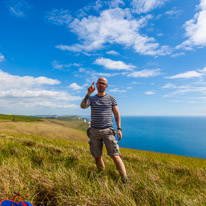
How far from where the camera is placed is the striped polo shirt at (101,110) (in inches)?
141

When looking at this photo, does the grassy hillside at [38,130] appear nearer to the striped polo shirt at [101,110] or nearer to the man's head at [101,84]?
the striped polo shirt at [101,110]

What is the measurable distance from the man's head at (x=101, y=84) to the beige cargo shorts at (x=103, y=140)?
1095mm

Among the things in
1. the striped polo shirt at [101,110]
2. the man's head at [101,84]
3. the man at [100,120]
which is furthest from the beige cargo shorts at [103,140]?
the man's head at [101,84]

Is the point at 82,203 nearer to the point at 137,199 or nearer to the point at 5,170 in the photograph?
the point at 137,199

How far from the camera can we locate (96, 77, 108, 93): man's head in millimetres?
3641

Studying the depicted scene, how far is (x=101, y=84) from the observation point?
3.65m

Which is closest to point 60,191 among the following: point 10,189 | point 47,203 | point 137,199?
point 47,203

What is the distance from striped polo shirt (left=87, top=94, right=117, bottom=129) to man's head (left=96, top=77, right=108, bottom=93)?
0.23 metres

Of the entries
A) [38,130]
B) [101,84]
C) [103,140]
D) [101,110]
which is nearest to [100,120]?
[101,110]

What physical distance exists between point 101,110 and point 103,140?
2.66ft

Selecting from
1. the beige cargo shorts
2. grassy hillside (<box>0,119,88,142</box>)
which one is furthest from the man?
grassy hillside (<box>0,119,88,142</box>)

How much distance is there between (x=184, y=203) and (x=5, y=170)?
3039 mm

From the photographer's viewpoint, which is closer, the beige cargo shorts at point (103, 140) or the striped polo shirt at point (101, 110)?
the beige cargo shorts at point (103, 140)

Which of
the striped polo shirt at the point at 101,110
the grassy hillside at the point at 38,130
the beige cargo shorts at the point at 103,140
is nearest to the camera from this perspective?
the beige cargo shorts at the point at 103,140
